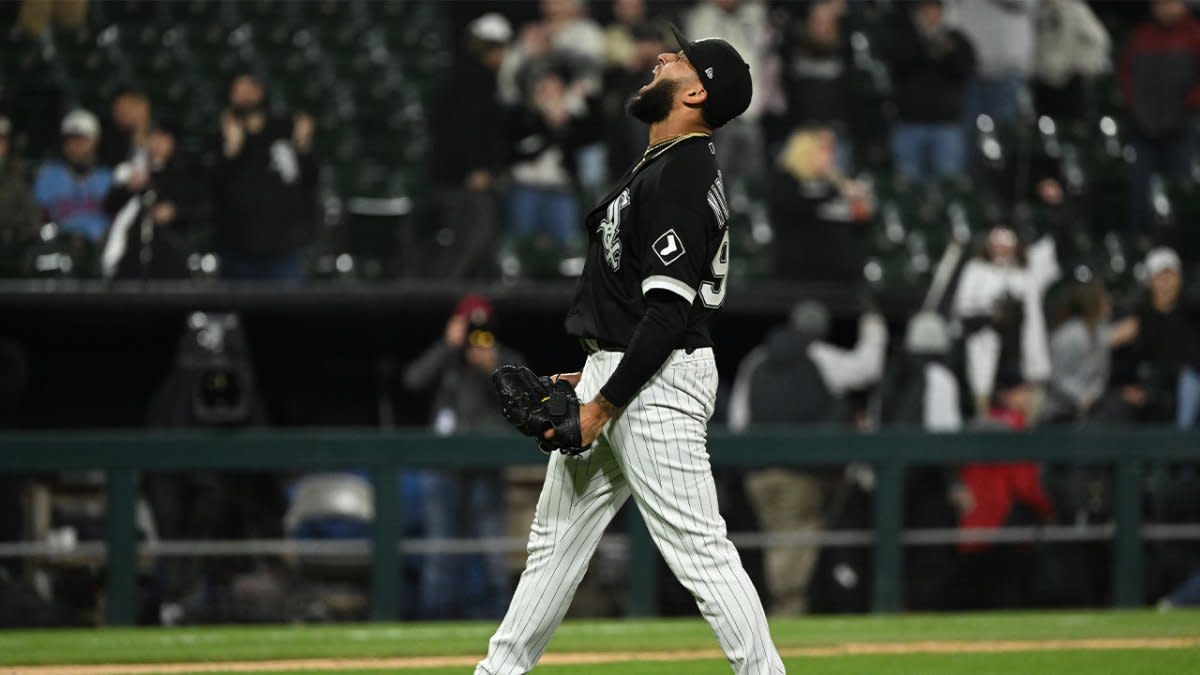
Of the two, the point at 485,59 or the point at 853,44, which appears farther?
the point at 853,44

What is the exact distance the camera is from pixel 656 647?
7309 mm

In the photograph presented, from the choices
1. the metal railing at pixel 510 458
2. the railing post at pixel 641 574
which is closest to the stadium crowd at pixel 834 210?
the metal railing at pixel 510 458

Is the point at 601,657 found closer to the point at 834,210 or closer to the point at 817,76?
the point at 834,210

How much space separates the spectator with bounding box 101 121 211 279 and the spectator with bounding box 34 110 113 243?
15cm

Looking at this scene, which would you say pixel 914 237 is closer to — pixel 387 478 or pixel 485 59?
pixel 485 59

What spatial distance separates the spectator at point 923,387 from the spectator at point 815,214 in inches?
54.0

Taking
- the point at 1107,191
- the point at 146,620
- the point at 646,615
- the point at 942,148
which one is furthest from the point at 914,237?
the point at 146,620

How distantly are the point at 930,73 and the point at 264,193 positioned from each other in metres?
4.62

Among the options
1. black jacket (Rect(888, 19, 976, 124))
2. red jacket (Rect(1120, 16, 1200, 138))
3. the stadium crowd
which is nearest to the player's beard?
the stadium crowd

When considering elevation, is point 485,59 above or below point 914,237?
above

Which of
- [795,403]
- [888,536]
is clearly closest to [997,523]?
[888,536]

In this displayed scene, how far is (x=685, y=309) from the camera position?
4391 millimetres

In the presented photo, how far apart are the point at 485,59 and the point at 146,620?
4.10 m

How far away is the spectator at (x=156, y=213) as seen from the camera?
10.1 metres
